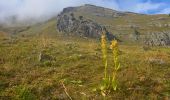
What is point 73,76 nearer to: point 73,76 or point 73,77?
point 73,76

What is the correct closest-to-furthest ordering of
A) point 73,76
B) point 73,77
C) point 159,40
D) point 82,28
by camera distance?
point 73,77 < point 73,76 < point 82,28 < point 159,40

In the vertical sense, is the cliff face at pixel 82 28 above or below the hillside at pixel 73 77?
below

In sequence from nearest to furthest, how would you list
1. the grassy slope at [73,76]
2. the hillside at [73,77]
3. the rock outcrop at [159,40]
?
the hillside at [73,77]
the grassy slope at [73,76]
the rock outcrop at [159,40]

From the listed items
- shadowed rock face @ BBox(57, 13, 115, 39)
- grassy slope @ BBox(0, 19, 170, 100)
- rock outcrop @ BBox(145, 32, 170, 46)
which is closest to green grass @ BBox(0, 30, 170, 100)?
grassy slope @ BBox(0, 19, 170, 100)

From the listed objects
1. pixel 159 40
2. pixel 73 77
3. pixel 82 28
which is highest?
pixel 73 77

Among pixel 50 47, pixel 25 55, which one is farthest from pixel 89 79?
pixel 50 47

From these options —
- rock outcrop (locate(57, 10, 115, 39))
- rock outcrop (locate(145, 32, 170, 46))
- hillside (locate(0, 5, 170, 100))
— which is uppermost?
hillside (locate(0, 5, 170, 100))

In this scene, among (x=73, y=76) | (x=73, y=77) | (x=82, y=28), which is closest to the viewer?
(x=73, y=77)

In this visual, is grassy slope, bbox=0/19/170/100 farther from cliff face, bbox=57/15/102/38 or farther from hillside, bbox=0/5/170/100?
cliff face, bbox=57/15/102/38

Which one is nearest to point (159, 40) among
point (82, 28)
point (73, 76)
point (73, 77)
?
point (82, 28)

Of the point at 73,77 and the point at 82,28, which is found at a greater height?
the point at 73,77

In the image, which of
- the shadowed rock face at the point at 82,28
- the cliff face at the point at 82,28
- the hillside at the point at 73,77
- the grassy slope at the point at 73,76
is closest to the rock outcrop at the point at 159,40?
the shadowed rock face at the point at 82,28

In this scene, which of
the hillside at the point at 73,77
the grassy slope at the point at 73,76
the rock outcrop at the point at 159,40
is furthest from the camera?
the rock outcrop at the point at 159,40

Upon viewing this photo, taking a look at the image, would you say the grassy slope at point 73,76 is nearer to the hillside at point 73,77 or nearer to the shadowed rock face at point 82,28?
the hillside at point 73,77
